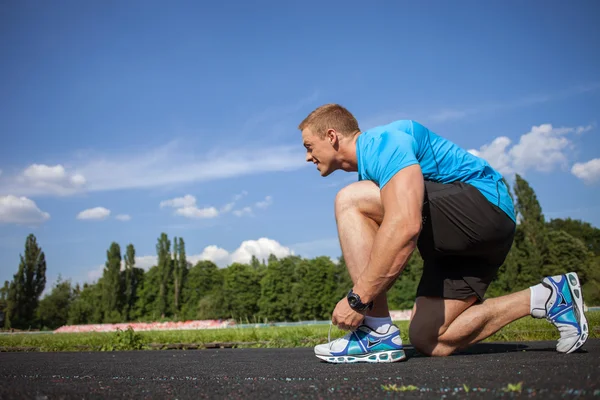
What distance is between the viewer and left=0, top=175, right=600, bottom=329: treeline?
33219mm

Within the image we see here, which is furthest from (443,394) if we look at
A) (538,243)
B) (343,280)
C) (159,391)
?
(343,280)

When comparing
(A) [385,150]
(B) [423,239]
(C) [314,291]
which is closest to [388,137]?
(A) [385,150]

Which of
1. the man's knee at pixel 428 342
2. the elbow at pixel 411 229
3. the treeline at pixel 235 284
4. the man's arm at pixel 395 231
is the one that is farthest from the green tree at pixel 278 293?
the elbow at pixel 411 229

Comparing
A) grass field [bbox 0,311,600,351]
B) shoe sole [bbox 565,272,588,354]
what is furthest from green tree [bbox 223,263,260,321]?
shoe sole [bbox 565,272,588,354]

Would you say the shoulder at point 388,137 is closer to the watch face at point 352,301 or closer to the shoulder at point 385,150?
the shoulder at point 385,150

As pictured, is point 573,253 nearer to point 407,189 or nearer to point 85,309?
point 407,189

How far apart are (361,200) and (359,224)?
5.8 inches

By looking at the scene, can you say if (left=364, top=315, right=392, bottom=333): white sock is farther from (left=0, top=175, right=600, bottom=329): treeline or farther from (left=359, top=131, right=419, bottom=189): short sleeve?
(left=0, top=175, right=600, bottom=329): treeline

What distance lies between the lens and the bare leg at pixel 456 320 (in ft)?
10.1

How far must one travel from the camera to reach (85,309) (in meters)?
45.9

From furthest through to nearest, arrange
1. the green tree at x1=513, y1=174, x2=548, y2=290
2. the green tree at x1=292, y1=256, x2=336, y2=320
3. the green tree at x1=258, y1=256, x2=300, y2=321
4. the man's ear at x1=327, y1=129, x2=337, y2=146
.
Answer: the green tree at x1=258, y1=256, x2=300, y2=321, the green tree at x1=292, y1=256, x2=336, y2=320, the green tree at x1=513, y1=174, x2=548, y2=290, the man's ear at x1=327, y1=129, x2=337, y2=146

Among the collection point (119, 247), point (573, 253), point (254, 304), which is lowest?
point (254, 304)

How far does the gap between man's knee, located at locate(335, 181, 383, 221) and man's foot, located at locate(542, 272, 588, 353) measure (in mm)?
1095

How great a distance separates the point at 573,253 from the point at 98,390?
1524 inches
